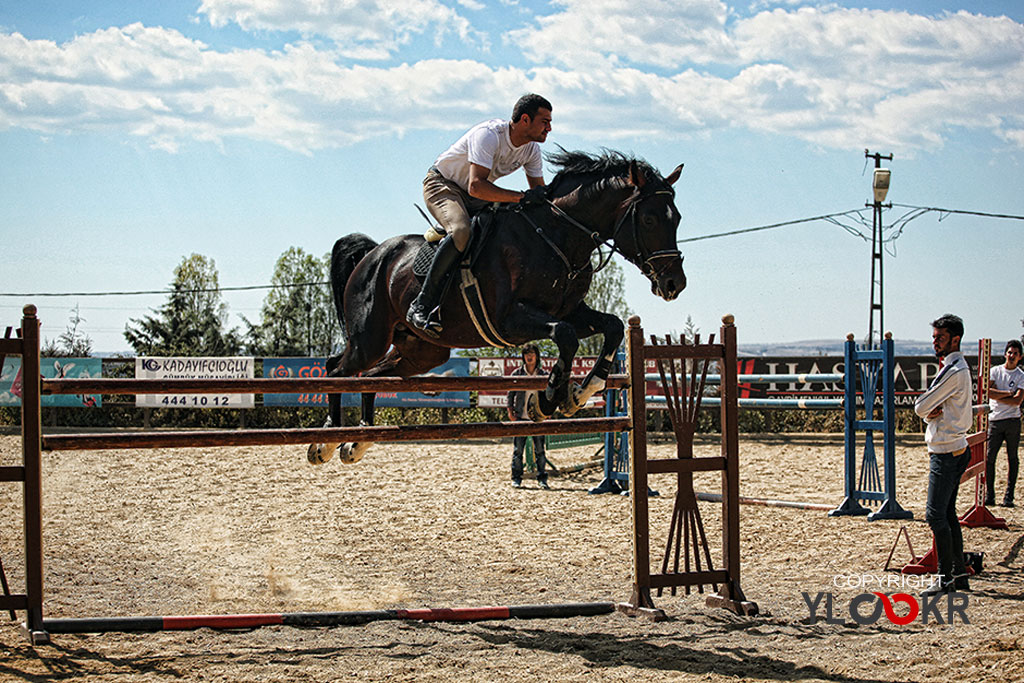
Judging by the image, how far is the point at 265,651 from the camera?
→ 5434 millimetres

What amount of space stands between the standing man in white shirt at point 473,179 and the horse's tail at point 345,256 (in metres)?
1.30

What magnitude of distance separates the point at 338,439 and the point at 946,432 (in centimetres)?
435

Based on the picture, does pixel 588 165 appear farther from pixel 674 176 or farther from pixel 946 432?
pixel 946 432

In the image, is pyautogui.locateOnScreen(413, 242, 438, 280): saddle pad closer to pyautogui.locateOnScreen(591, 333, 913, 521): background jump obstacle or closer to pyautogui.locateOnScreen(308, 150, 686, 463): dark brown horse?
pyautogui.locateOnScreen(308, 150, 686, 463): dark brown horse

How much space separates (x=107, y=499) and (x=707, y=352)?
893cm

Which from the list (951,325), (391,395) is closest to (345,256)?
(951,325)

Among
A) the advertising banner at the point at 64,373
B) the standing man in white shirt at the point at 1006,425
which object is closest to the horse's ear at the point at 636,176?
the standing man in white shirt at the point at 1006,425

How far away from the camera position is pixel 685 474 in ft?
20.7

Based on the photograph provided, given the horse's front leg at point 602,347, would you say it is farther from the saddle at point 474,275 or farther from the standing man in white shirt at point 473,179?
the standing man in white shirt at point 473,179

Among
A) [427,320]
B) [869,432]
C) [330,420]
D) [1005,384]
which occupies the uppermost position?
[427,320]

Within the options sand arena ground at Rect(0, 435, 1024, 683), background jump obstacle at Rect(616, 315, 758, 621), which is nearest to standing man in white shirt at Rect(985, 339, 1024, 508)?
sand arena ground at Rect(0, 435, 1024, 683)

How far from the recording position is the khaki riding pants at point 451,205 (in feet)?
20.7

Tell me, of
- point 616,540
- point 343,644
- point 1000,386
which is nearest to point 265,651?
point 343,644

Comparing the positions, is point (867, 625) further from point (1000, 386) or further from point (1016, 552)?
point (1000, 386)
